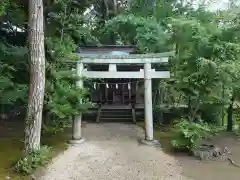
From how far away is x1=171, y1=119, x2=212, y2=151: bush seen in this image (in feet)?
29.1

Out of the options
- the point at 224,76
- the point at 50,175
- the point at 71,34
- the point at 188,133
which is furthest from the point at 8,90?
the point at 224,76

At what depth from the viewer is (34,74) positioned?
7336 mm

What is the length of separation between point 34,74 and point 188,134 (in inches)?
189

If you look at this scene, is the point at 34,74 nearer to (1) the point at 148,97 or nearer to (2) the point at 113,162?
(2) the point at 113,162

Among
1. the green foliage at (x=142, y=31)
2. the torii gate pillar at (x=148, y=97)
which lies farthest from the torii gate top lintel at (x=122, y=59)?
the green foliage at (x=142, y=31)

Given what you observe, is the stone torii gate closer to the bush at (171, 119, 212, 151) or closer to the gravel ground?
the gravel ground

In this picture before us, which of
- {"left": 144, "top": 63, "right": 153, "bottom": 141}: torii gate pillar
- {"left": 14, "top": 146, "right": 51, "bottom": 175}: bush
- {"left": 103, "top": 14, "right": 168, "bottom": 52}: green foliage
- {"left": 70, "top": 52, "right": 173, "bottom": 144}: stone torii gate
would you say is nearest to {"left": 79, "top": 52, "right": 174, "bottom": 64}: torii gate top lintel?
{"left": 70, "top": 52, "right": 173, "bottom": 144}: stone torii gate

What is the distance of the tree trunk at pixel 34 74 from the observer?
23.9 ft

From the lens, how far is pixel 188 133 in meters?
8.88

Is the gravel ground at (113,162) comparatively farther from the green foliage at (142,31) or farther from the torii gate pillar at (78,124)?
the green foliage at (142,31)

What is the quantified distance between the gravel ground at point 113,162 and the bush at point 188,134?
0.59 m

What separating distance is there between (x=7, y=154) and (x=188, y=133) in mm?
5377

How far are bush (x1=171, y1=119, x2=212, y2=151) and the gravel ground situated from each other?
595 mm

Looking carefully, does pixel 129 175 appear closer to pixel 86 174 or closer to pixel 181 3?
pixel 86 174
